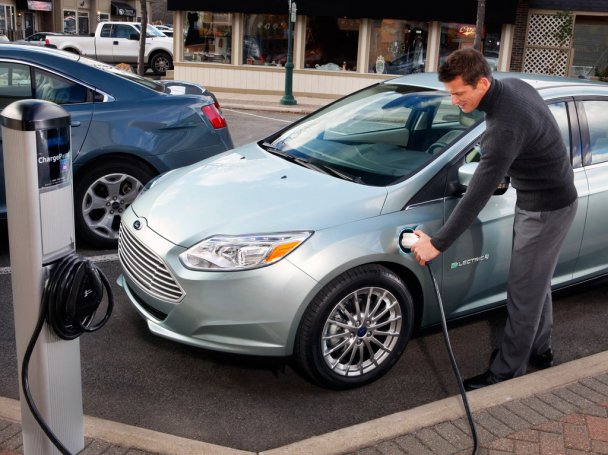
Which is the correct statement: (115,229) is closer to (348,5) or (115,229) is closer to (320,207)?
(320,207)

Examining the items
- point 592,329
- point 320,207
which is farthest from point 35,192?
point 592,329

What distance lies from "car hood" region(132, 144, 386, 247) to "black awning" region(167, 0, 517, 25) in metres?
15.9

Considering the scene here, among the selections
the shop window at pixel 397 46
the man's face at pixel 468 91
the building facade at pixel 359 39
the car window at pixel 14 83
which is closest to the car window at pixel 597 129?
the man's face at pixel 468 91

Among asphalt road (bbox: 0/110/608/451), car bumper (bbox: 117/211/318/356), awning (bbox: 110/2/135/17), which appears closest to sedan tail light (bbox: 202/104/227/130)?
asphalt road (bbox: 0/110/608/451)

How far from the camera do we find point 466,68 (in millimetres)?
3340

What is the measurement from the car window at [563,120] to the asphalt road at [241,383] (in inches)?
38.5

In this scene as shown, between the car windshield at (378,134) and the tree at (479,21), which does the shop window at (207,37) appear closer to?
the tree at (479,21)

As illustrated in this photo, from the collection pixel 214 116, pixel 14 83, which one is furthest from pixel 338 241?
pixel 14 83

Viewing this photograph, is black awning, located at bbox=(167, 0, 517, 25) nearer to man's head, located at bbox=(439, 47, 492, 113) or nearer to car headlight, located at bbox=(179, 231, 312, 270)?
man's head, located at bbox=(439, 47, 492, 113)

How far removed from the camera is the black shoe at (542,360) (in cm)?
412

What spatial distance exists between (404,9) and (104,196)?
15.1 metres

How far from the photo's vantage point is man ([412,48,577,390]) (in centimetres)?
337

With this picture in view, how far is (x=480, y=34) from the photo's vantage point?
60.0ft

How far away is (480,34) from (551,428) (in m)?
16.4
